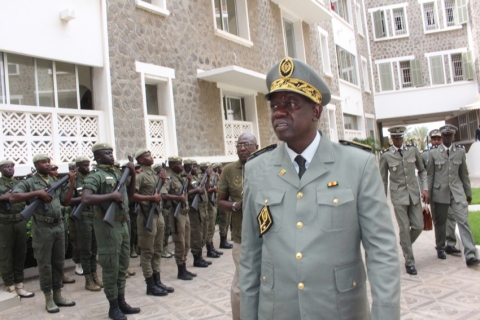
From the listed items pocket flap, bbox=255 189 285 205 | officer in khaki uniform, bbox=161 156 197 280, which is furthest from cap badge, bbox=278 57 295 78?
officer in khaki uniform, bbox=161 156 197 280

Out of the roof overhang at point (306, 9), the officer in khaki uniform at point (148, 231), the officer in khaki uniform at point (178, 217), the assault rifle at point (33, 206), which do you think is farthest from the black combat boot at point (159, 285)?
the roof overhang at point (306, 9)

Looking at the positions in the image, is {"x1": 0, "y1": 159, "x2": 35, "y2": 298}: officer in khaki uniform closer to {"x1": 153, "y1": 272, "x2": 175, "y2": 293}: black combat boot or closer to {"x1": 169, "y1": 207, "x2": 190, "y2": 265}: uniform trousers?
{"x1": 153, "y1": 272, "x2": 175, "y2": 293}: black combat boot

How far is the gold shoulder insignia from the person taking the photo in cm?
213

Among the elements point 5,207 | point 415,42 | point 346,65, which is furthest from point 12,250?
point 415,42

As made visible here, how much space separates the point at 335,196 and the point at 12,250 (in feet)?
20.2

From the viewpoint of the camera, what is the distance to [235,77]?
39.7ft

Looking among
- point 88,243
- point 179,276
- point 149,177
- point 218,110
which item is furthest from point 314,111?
point 218,110

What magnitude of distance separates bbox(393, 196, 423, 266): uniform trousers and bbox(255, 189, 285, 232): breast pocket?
4.50m

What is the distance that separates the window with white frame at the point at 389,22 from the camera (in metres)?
26.2

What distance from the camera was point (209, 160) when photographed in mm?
11469

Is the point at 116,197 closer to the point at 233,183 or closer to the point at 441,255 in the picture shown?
the point at 233,183

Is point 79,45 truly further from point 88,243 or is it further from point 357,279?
point 357,279

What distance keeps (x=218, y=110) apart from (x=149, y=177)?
6075 millimetres

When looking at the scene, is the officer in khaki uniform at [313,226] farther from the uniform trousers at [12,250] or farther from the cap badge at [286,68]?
the uniform trousers at [12,250]
